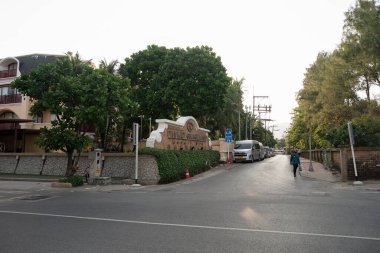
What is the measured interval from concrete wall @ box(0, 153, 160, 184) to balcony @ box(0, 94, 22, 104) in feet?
40.6

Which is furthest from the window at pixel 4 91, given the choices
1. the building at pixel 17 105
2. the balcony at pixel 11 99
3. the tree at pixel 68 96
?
the tree at pixel 68 96

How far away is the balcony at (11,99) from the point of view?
37428 mm

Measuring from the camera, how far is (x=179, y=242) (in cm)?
614

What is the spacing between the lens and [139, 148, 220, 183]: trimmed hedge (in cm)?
1959

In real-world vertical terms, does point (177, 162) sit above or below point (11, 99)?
below

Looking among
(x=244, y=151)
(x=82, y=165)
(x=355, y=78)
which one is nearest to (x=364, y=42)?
(x=355, y=78)

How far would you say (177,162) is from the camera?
2194 centimetres

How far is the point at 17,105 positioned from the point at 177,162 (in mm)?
24175

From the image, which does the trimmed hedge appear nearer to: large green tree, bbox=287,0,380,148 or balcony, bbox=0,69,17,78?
large green tree, bbox=287,0,380,148

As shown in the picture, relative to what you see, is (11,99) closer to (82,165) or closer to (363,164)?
(82,165)

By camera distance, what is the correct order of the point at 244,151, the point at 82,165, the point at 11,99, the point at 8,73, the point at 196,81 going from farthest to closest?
the point at 8,73 → the point at 11,99 → the point at 244,151 → the point at 196,81 → the point at 82,165

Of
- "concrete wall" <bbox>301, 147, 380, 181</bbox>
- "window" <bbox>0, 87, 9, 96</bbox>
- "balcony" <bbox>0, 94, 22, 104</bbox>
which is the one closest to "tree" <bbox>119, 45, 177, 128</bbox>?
"balcony" <bbox>0, 94, 22, 104</bbox>

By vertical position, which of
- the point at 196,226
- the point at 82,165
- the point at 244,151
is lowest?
the point at 196,226

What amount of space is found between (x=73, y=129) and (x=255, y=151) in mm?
24691
